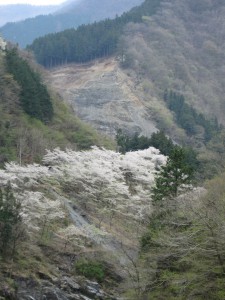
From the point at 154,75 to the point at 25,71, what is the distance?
65.8m

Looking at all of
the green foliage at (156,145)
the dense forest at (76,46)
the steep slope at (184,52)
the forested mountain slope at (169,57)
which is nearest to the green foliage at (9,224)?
the green foliage at (156,145)

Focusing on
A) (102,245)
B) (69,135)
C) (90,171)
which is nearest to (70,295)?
(102,245)

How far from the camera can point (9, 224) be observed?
28.2 meters

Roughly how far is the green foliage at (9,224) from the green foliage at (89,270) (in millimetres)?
4676

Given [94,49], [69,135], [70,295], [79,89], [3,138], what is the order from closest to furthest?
[70,295]
[3,138]
[69,135]
[79,89]
[94,49]

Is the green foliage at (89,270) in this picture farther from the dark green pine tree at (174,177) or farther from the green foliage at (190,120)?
the green foliage at (190,120)

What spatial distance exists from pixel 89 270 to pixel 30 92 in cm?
2758

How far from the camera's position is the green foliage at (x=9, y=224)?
28.2 meters

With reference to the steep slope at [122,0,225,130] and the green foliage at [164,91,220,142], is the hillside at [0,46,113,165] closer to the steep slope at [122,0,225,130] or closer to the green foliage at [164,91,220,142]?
the green foliage at [164,91,220,142]

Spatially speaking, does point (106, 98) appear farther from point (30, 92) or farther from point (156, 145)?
point (30, 92)

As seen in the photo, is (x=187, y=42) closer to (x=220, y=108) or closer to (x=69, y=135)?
(x=220, y=108)

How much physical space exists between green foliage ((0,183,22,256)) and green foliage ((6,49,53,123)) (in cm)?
2633

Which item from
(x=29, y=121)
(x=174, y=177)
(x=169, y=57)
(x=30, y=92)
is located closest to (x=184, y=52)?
(x=169, y=57)

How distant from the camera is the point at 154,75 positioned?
12119cm
